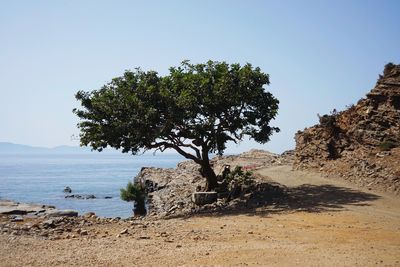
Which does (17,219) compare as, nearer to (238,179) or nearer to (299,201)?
(238,179)

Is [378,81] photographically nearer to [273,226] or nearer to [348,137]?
[348,137]

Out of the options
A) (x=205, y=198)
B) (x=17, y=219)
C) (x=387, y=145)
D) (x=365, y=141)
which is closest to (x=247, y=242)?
(x=205, y=198)

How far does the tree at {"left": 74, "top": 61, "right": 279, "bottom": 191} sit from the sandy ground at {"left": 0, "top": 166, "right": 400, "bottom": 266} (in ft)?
21.5

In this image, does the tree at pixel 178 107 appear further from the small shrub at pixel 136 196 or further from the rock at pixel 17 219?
the small shrub at pixel 136 196

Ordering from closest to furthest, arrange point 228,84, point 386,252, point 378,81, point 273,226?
point 386,252 < point 273,226 < point 228,84 < point 378,81

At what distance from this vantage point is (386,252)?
11164mm

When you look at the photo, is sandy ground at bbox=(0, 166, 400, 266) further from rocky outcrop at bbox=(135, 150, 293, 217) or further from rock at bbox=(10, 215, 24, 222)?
rock at bbox=(10, 215, 24, 222)

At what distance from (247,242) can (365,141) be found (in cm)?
1901

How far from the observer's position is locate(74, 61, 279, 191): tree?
22.8 metres

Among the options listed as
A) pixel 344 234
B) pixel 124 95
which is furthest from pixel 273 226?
pixel 124 95

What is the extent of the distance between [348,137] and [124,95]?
18247mm

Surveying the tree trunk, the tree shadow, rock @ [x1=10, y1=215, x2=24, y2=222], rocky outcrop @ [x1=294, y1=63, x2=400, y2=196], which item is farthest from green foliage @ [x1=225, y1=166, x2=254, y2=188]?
rock @ [x1=10, y1=215, x2=24, y2=222]

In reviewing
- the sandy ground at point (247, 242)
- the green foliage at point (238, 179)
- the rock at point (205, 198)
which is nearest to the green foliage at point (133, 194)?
the green foliage at point (238, 179)

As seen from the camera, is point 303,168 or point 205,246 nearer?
point 205,246
